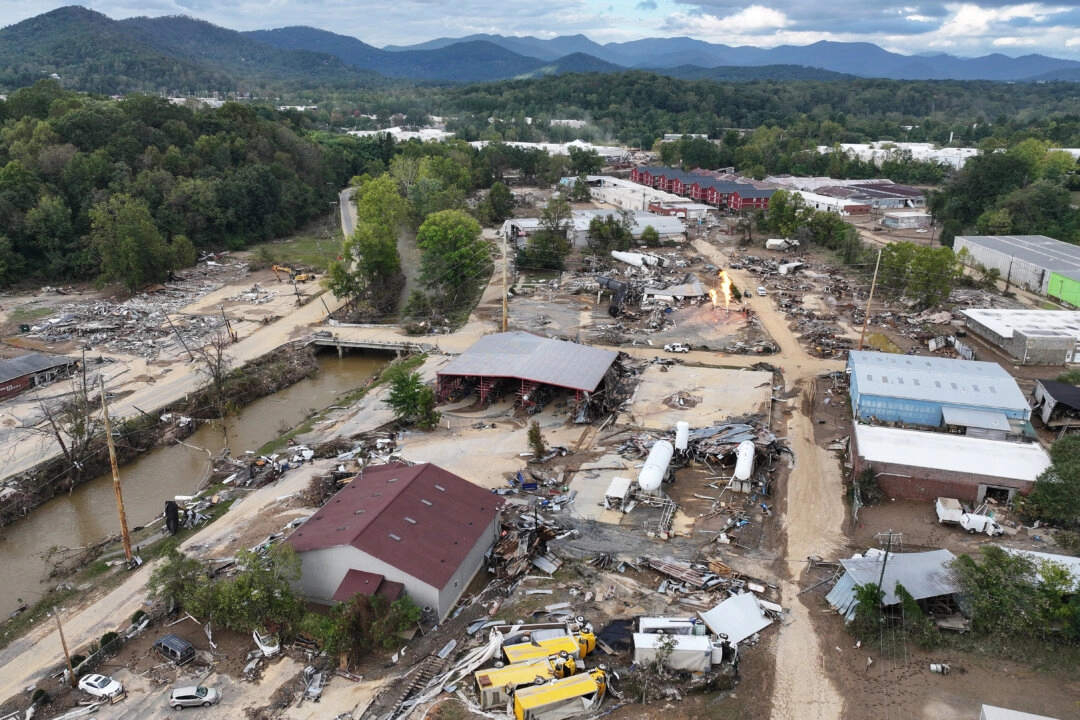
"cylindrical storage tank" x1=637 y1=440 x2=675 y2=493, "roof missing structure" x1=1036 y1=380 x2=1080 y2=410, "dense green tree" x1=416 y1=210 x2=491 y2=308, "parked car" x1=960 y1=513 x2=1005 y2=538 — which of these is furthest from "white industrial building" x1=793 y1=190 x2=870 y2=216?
"parked car" x1=960 y1=513 x2=1005 y2=538

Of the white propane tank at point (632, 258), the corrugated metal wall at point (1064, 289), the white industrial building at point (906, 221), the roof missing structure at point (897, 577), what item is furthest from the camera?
the white industrial building at point (906, 221)

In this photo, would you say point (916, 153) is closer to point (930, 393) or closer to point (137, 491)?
point (930, 393)

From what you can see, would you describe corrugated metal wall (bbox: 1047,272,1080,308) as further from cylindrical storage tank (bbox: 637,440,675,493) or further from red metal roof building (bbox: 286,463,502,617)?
red metal roof building (bbox: 286,463,502,617)

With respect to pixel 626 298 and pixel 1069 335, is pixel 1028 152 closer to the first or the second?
pixel 1069 335

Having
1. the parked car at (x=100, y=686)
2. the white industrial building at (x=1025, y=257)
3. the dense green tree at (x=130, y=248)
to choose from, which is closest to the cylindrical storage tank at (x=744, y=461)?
the parked car at (x=100, y=686)

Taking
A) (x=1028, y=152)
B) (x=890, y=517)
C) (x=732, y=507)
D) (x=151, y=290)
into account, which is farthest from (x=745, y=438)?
(x=1028, y=152)

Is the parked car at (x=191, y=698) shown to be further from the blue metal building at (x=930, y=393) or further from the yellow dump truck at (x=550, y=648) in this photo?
the blue metal building at (x=930, y=393)
